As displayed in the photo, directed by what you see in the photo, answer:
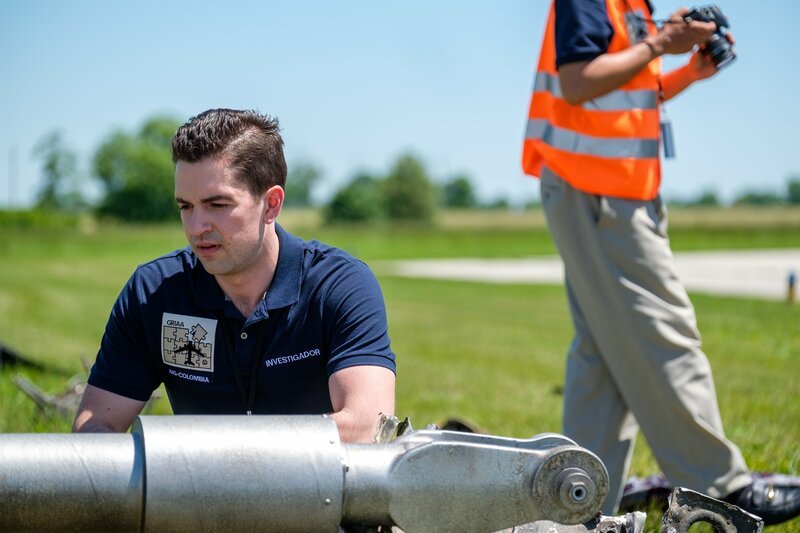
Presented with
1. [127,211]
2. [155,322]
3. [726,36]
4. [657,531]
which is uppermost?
[726,36]

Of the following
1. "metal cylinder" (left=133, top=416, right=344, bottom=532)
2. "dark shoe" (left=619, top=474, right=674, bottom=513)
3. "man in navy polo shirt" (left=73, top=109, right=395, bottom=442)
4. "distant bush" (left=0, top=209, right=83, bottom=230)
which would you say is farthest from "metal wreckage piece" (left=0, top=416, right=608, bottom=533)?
"distant bush" (left=0, top=209, right=83, bottom=230)

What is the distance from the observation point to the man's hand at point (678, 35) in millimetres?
3486

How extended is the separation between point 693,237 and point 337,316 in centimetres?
4174

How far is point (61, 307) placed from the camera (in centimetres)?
1409

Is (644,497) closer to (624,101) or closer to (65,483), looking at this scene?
(624,101)

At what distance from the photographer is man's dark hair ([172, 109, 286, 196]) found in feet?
8.16

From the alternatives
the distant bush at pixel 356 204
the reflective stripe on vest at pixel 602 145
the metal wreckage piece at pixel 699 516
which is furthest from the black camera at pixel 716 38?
the distant bush at pixel 356 204

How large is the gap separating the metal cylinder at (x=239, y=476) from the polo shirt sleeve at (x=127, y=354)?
112 cm

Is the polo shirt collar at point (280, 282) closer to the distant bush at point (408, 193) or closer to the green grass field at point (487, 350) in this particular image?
the green grass field at point (487, 350)

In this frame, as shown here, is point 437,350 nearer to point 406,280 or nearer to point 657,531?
point 657,531

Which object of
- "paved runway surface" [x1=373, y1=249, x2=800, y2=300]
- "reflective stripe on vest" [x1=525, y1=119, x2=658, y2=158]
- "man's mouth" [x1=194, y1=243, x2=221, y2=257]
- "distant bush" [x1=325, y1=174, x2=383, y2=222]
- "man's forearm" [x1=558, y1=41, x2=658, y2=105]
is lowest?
"distant bush" [x1=325, y1=174, x2=383, y2=222]

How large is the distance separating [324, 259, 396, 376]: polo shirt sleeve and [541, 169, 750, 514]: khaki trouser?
106cm

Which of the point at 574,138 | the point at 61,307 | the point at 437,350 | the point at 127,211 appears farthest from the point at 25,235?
the point at 127,211

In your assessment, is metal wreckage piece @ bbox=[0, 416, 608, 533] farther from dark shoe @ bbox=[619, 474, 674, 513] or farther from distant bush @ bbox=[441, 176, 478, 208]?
distant bush @ bbox=[441, 176, 478, 208]
